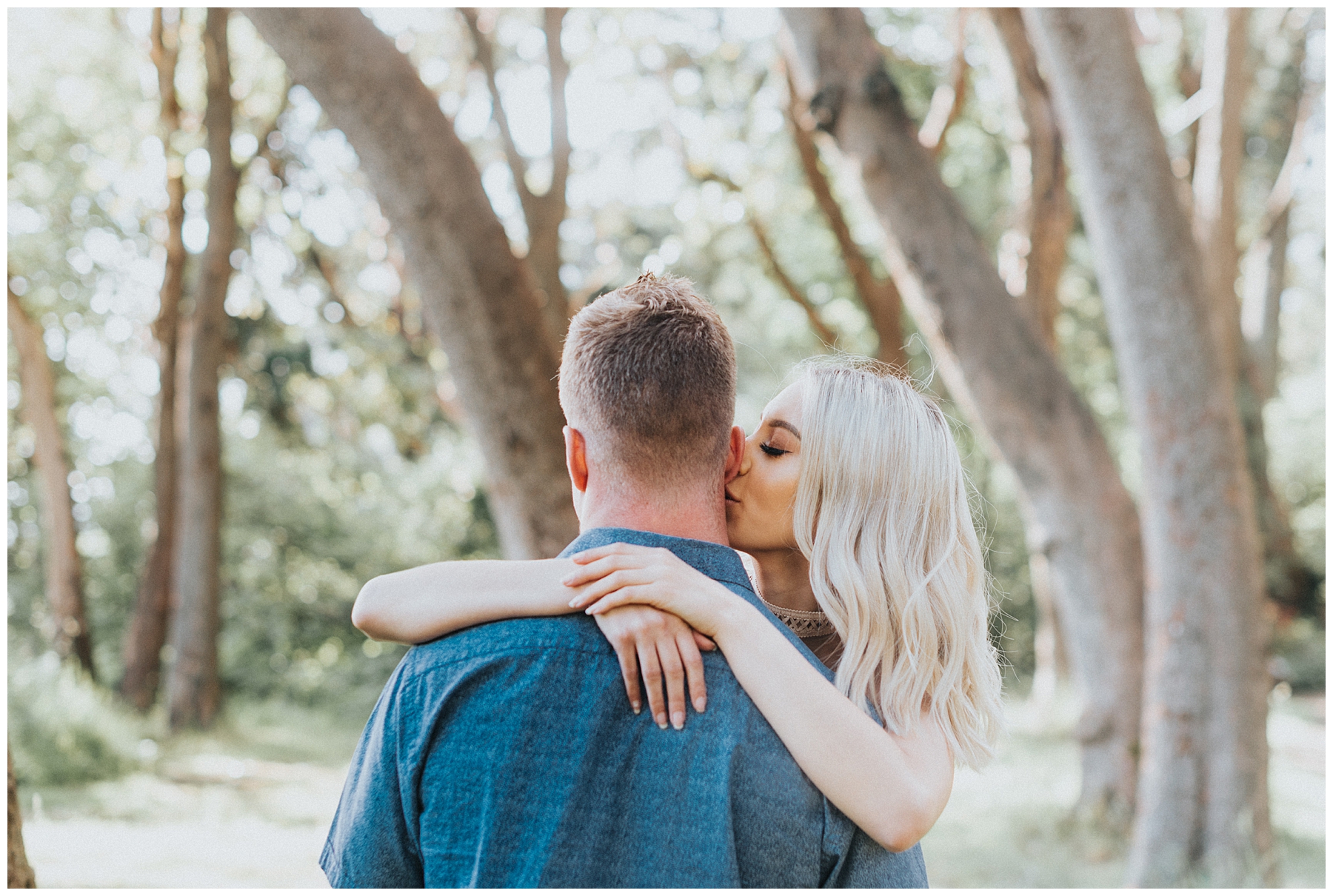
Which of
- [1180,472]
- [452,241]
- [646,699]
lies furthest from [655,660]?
[1180,472]

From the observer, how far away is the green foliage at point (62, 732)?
845cm

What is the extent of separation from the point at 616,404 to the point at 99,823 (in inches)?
288

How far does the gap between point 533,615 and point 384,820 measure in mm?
380

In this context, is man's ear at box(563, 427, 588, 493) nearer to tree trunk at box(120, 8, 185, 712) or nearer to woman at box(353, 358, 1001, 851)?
woman at box(353, 358, 1001, 851)

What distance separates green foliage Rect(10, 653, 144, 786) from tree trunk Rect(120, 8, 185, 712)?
1.69 meters

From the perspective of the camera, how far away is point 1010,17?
7.69 meters

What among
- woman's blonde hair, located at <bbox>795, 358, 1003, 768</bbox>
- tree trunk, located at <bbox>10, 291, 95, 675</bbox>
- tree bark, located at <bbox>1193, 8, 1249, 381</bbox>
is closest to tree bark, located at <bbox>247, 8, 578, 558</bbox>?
woman's blonde hair, located at <bbox>795, 358, 1003, 768</bbox>

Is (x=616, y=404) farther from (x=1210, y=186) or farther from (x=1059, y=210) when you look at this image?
(x=1059, y=210)

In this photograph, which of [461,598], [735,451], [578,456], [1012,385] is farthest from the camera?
[1012,385]

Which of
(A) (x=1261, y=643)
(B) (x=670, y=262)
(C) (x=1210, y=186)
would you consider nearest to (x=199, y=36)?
(B) (x=670, y=262)

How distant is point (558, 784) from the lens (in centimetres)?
149

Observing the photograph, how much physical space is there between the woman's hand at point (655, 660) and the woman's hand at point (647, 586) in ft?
0.07

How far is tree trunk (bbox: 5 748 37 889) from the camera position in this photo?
229 centimetres

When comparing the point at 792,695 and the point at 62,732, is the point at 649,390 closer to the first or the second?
the point at 792,695
